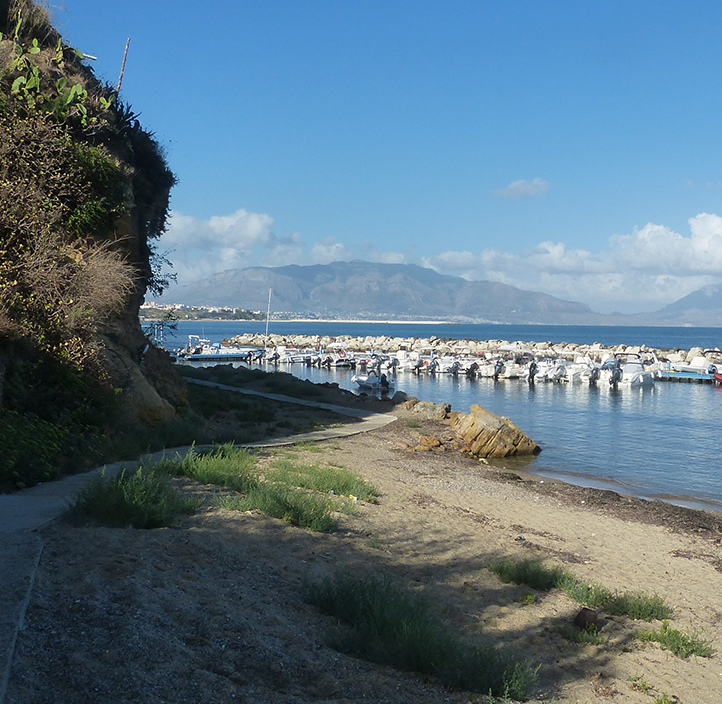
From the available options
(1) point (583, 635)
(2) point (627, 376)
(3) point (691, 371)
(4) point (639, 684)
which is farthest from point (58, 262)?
(3) point (691, 371)

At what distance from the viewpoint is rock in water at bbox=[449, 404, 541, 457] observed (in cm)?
2053

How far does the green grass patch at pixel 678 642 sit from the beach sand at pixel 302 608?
80mm

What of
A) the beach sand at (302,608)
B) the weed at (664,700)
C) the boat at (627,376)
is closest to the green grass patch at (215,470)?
the beach sand at (302,608)

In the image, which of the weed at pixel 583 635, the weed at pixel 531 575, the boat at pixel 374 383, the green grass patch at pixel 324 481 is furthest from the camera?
the boat at pixel 374 383

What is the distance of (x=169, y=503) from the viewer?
772 cm

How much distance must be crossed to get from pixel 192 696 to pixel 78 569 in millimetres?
2180

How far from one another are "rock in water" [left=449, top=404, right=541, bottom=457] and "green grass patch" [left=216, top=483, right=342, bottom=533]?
12109mm

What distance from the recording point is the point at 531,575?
7695 mm

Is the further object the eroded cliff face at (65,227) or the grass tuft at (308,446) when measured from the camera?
the grass tuft at (308,446)

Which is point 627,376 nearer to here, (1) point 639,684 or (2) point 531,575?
(2) point 531,575

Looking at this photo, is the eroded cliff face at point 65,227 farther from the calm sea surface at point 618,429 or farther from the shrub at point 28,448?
the calm sea surface at point 618,429

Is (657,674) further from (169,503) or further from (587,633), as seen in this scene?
(169,503)

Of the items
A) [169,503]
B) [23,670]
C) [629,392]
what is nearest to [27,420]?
[169,503]

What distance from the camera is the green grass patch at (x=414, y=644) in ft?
15.1
